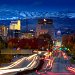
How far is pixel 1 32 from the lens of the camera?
148m

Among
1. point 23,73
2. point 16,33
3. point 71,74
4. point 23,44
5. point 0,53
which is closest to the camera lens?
point 23,73

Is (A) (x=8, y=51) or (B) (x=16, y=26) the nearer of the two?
(A) (x=8, y=51)

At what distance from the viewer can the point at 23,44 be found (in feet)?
379

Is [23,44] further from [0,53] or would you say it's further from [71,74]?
[71,74]

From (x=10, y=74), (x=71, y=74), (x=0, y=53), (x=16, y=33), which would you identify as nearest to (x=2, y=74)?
(x=10, y=74)

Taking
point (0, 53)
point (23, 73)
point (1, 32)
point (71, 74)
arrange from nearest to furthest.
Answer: point (23, 73) → point (71, 74) → point (0, 53) → point (1, 32)

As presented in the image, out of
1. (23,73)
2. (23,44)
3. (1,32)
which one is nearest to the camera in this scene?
(23,73)

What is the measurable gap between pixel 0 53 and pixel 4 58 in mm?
2940

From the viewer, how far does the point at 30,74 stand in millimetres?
41219

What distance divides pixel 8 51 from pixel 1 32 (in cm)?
7977

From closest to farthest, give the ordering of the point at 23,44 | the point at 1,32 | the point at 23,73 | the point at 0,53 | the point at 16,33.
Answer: the point at 23,73
the point at 0,53
the point at 23,44
the point at 1,32
the point at 16,33

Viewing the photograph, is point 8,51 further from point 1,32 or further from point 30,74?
point 1,32

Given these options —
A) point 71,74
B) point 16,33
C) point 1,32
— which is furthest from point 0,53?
point 16,33

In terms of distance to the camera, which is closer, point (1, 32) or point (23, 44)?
point (23, 44)
